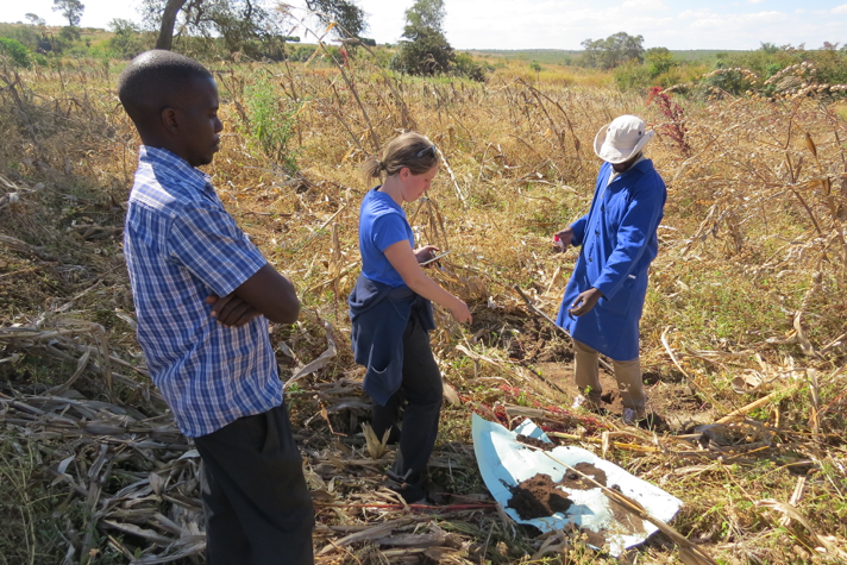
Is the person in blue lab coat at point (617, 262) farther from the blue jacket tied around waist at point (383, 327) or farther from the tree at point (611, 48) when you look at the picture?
the tree at point (611, 48)

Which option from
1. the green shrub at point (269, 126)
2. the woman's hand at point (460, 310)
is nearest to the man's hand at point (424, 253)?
the woman's hand at point (460, 310)

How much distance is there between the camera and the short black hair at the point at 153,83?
53.7 inches

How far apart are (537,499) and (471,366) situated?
120 cm

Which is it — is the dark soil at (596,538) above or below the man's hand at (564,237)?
below

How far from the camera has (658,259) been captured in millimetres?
4848

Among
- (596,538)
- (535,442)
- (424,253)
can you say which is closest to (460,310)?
(424,253)

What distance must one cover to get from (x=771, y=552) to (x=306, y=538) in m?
1.78

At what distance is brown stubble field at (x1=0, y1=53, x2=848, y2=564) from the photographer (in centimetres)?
219

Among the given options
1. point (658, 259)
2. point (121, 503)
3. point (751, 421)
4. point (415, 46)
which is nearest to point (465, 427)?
point (751, 421)

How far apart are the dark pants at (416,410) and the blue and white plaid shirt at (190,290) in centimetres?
88

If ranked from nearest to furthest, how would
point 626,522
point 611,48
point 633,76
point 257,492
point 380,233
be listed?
point 257,492
point 380,233
point 626,522
point 633,76
point 611,48

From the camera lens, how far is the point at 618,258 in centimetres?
266

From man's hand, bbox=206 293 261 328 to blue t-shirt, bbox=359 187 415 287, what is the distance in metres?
0.84

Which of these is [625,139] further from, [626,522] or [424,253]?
[626,522]
